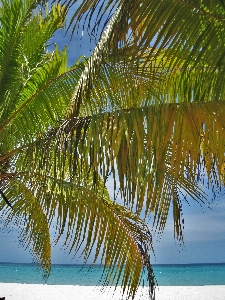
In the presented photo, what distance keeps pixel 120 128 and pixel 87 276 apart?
39067 millimetres

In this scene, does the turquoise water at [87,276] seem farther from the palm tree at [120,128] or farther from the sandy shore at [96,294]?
the palm tree at [120,128]

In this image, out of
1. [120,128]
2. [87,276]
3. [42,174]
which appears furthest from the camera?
[87,276]

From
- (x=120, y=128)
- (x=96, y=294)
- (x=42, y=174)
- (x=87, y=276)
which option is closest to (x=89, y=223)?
(x=42, y=174)

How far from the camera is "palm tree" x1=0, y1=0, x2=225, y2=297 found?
296 centimetres

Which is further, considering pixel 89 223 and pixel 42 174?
pixel 42 174

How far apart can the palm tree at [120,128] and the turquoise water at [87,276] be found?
29843mm

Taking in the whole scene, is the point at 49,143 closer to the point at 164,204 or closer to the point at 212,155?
the point at 212,155

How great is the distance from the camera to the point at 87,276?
40.6 metres

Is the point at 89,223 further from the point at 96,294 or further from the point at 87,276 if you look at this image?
the point at 87,276

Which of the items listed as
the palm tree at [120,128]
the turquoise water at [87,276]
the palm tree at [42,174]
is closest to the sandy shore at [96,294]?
the palm tree at [42,174]

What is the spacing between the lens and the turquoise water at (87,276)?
38144 mm

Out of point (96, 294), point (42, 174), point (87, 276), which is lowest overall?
point (96, 294)

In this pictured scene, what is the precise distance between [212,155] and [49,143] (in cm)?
118

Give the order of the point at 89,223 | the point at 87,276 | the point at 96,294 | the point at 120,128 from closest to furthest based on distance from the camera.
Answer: the point at 120,128 → the point at 89,223 → the point at 96,294 → the point at 87,276
